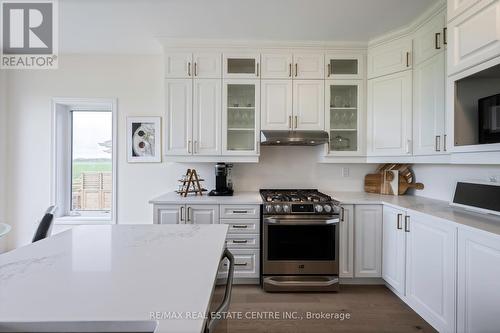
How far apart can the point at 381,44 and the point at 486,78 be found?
4.31 ft

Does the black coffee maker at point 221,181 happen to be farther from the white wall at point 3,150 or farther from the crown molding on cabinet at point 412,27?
the white wall at point 3,150

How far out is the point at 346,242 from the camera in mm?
2486

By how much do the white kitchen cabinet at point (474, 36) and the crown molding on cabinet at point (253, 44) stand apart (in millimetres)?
1120

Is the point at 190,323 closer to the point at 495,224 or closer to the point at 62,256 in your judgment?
the point at 62,256

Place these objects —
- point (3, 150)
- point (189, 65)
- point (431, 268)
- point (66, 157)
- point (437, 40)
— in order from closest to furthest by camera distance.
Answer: point (431, 268)
point (437, 40)
point (189, 65)
point (3, 150)
point (66, 157)

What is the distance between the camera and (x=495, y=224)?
1.50 m

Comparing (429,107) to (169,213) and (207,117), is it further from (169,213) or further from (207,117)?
(169,213)

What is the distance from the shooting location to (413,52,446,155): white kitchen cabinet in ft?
6.84

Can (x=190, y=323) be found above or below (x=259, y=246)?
above

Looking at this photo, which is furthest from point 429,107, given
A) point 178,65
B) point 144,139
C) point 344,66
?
point 144,139

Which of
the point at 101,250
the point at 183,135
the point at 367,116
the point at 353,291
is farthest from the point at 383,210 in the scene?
the point at 101,250

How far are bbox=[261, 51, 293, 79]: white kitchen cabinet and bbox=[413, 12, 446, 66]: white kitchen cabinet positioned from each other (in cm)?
124

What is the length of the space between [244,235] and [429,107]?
2146 millimetres

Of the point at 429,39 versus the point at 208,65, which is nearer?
the point at 429,39
